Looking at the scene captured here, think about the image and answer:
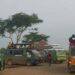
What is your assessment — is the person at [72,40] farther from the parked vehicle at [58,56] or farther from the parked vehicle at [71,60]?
the parked vehicle at [58,56]

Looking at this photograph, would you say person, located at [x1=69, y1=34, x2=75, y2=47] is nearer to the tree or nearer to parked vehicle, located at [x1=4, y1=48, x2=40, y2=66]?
parked vehicle, located at [x1=4, y1=48, x2=40, y2=66]

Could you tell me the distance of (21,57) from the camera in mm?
→ 34219

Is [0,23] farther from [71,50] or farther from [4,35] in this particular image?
[71,50]

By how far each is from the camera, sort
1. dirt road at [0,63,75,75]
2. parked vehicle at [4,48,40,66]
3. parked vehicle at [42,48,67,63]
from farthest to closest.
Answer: parked vehicle at [42,48,67,63], parked vehicle at [4,48,40,66], dirt road at [0,63,75,75]

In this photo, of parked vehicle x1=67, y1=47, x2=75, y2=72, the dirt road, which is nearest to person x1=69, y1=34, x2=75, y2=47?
parked vehicle x1=67, y1=47, x2=75, y2=72

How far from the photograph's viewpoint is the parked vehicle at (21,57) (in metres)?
34.2

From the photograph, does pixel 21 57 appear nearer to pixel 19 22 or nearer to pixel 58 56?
pixel 58 56

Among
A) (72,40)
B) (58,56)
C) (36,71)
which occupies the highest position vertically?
(72,40)

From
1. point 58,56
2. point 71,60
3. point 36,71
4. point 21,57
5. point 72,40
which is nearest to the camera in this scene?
point 71,60

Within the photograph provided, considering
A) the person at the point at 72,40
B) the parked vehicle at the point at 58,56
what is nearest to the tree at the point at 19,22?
the parked vehicle at the point at 58,56

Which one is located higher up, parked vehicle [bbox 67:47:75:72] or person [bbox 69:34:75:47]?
person [bbox 69:34:75:47]

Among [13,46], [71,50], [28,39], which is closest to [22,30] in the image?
[28,39]

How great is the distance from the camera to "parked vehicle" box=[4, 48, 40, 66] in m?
34.2

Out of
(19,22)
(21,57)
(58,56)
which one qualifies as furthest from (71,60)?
(19,22)
